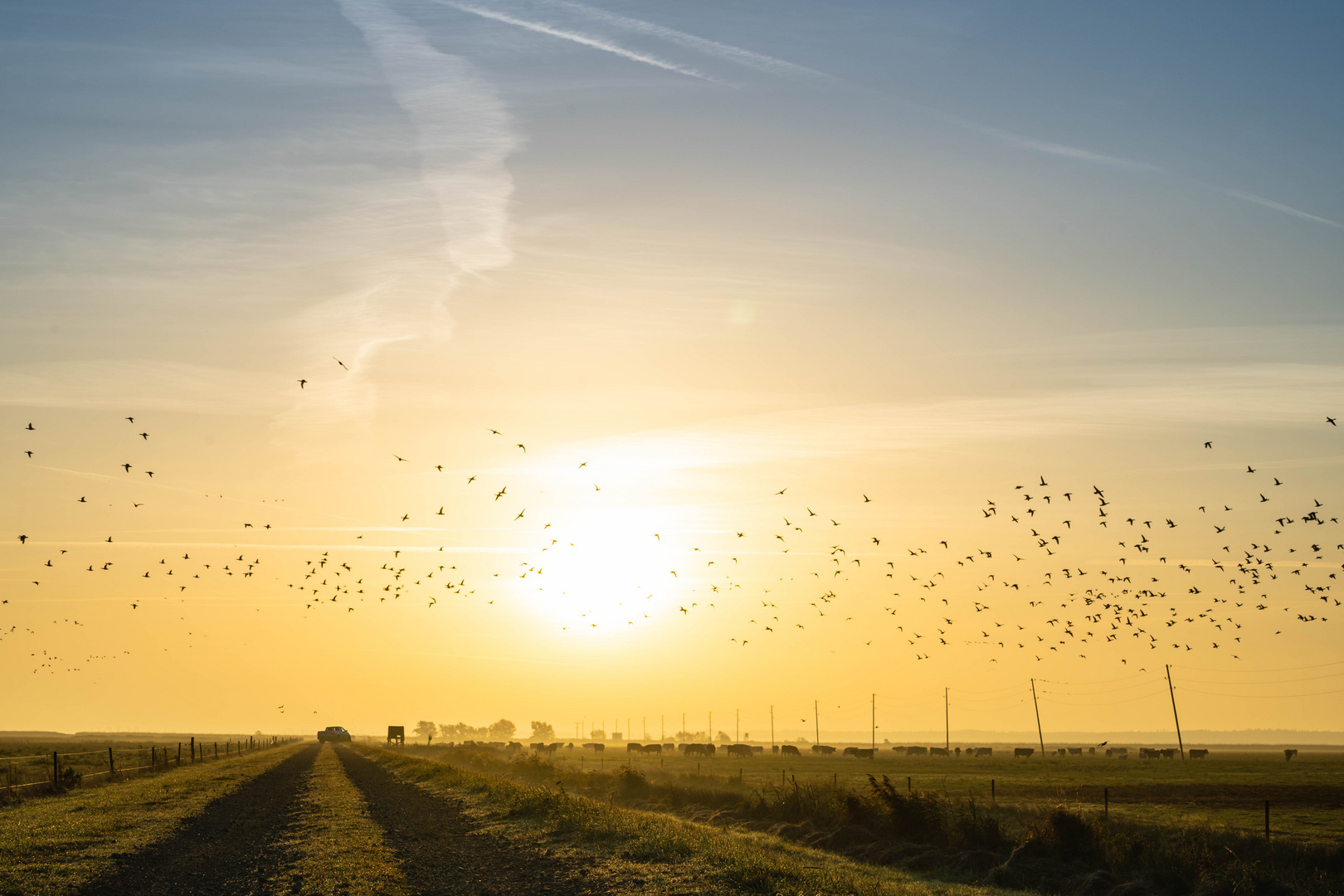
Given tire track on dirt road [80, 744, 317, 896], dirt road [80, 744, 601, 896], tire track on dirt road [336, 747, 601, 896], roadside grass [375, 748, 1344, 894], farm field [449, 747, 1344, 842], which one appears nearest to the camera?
tire track on dirt road [80, 744, 317, 896]

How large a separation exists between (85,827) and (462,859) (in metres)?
12.5

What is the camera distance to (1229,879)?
81.5ft

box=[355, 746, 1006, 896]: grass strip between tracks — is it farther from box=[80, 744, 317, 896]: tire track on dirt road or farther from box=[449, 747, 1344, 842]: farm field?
box=[449, 747, 1344, 842]: farm field

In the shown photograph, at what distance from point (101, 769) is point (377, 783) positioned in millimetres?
15644

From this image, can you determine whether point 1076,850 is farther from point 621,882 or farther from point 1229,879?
point 621,882

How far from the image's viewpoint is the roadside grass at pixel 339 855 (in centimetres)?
1880

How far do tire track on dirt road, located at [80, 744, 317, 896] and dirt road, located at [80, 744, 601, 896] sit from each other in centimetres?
3

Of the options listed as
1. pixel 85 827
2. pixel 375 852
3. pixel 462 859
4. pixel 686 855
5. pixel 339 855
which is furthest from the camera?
pixel 85 827

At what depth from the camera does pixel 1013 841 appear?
31125 millimetres

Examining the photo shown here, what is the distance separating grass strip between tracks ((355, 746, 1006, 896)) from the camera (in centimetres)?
2033

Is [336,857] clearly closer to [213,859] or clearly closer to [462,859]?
[213,859]

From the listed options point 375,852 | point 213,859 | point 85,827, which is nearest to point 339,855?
point 375,852

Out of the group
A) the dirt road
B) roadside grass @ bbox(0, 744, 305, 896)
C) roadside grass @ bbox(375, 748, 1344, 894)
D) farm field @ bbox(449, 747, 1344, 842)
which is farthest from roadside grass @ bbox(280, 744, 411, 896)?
farm field @ bbox(449, 747, 1344, 842)

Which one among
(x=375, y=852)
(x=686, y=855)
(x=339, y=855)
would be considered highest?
(x=339, y=855)
